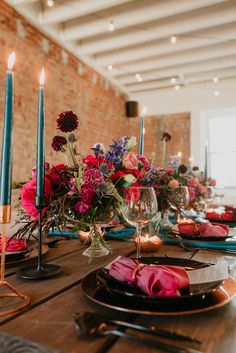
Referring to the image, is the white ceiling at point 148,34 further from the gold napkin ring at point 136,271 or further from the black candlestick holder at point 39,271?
the gold napkin ring at point 136,271

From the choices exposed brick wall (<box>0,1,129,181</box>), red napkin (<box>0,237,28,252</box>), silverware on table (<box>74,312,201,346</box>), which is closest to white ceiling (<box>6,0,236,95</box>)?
exposed brick wall (<box>0,1,129,181</box>)

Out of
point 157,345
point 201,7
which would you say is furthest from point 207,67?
point 157,345

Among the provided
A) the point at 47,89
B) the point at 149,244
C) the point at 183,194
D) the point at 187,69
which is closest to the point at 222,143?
the point at 187,69

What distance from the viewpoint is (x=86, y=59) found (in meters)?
4.87

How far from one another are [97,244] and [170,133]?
16.6 feet

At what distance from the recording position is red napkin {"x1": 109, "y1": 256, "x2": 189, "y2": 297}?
0.56m

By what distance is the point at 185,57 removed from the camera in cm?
457

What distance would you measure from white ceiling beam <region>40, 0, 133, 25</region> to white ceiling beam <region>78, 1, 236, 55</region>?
667mm

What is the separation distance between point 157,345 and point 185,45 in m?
4.27

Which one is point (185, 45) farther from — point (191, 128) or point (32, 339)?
point (32, 339)

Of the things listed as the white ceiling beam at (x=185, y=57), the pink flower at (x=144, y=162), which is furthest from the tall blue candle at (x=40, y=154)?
the white ceiling beam at (x=185, y=57)

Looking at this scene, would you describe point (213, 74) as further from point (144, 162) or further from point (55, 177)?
point (55, 177)

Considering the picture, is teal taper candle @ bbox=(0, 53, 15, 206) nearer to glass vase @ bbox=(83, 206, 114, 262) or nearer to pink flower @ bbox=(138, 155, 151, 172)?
glass vase @ bbox=(83, 206, 114, 262)

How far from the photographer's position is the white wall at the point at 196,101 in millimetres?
5539
